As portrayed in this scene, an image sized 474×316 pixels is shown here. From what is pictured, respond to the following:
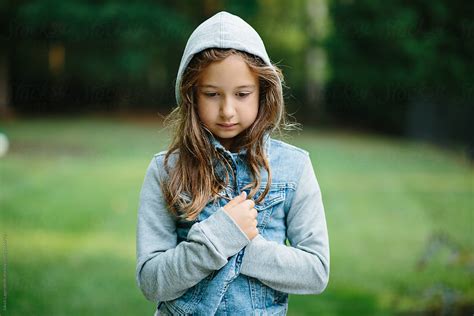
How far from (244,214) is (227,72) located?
391 millimetres

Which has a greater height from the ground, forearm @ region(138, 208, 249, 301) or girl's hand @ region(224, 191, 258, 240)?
girl's hand @ region(224, 191, 258, 240)

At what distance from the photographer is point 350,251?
5.87m

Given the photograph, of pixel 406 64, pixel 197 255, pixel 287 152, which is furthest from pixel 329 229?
pixel 406 64

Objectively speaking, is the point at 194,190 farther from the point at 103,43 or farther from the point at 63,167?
the point at 103,43

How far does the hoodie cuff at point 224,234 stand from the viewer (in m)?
1.75

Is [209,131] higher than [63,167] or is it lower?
higher

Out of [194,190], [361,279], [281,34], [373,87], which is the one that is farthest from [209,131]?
[281,34]

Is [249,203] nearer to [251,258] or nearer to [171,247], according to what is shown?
[251,258]

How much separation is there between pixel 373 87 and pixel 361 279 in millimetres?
10866

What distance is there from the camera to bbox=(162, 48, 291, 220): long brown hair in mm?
1843

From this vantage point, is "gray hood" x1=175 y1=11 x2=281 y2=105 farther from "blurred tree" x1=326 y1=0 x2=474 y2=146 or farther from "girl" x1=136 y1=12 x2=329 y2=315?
"blurred tree" x1=326 y1=0 x2=474 y2=146

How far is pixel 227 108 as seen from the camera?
1.82 m

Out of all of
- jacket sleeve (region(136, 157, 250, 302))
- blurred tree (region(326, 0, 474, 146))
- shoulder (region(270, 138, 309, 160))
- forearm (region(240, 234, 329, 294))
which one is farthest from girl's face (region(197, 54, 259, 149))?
blurred tree (region(326, 0, 474, 146))

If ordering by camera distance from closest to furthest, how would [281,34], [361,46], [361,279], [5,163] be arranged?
[361,279] → [5,163] → [361,46] → [281,34]
